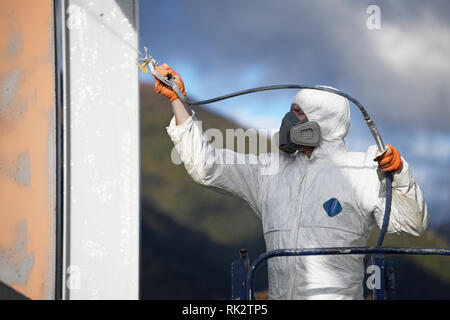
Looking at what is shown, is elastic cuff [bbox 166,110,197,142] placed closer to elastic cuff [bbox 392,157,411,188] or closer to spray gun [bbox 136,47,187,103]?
spray gun [bbox 136,47,187,103]

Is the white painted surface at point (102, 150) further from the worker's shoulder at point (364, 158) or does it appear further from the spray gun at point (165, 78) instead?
the worker's shoulder at point (364, 158)

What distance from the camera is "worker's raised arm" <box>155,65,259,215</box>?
86.2 inches

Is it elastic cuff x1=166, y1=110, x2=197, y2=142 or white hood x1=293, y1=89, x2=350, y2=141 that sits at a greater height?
white hood x1=293, y1=89, x2=350, y2=141

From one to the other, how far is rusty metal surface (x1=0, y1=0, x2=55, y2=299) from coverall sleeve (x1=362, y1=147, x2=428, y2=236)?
4.06 ft

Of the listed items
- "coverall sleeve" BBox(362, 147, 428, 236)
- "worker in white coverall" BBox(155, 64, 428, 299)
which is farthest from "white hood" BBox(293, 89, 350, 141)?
"coverall sleeve" BBox(362, 147, 428, 236)

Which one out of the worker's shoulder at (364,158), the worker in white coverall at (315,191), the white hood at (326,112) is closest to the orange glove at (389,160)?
the worker in white coverall at (315,191)

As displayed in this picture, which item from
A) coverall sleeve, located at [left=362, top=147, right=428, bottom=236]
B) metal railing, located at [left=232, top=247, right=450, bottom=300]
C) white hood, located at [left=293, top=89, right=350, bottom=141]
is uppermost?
white hood, located at [left=293, top=89, right=350, bottom=141]

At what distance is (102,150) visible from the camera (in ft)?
6.64

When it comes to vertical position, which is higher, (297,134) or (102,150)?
(297,134)

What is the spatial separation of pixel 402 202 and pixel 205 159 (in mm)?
762

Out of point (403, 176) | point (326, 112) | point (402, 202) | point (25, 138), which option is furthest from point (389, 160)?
point (25, 138)

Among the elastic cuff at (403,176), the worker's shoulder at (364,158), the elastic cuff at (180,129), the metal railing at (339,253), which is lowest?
the metal railing at (339,253)

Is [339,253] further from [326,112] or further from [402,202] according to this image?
[326,112]

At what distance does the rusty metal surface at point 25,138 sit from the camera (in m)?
2.14
